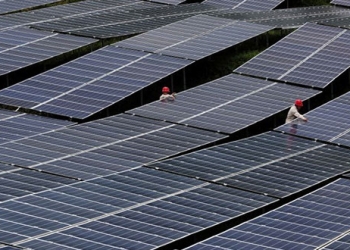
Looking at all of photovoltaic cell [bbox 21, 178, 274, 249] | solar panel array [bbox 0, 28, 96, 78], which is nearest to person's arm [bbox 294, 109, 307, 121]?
photovoltaic cell [bbox 21, 178, 274, 249]

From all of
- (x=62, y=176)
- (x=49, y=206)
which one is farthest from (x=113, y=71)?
(x=49, y=206)

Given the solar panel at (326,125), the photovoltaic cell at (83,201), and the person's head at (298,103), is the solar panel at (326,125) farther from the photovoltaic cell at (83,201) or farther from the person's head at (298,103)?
the photovoltaic cell at (83,201)

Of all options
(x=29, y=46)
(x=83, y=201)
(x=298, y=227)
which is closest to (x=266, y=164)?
(x=298, y=227)

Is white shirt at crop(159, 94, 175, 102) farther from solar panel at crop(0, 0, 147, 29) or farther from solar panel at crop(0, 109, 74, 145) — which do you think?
solar panel at crop(0, 0, 147, 29)

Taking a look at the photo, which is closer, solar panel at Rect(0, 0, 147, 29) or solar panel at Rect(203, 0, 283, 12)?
solar panel at Rect(0, 0, 147, 29)

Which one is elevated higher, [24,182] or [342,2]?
[24,182]

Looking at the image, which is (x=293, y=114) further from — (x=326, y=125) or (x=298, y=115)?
(x=326, y=125)

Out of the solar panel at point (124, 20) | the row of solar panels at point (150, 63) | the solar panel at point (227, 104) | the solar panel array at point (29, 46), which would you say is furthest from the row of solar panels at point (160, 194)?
the solar panel at point (124, 20)
